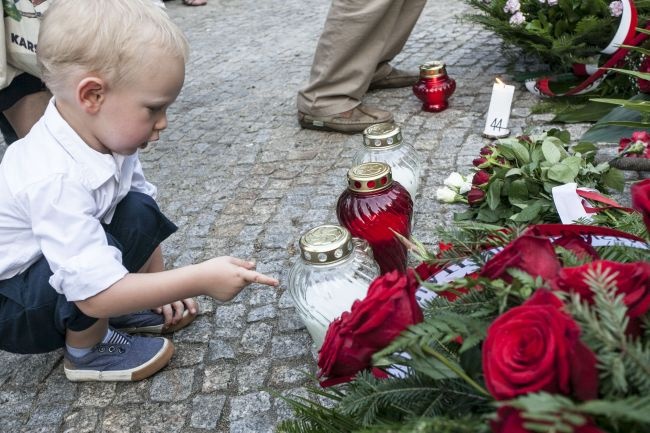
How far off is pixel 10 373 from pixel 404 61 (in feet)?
11.1

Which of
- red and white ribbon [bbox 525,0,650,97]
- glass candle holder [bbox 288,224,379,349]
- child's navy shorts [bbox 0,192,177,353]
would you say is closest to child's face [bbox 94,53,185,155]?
child's navy shorts [bbox 0,192,177,353]

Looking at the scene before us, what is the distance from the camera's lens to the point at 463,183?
9.15 feet

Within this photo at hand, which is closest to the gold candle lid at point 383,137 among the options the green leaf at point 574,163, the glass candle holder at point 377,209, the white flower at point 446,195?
the glass candle holder at point 377,209

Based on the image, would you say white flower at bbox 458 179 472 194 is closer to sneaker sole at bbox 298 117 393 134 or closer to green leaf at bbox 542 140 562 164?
green leaf at bbox 542 140 562 164

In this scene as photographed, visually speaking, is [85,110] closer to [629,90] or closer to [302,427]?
[302,427]

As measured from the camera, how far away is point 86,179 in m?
1.83

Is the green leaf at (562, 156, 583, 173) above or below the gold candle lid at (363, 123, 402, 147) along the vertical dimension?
below

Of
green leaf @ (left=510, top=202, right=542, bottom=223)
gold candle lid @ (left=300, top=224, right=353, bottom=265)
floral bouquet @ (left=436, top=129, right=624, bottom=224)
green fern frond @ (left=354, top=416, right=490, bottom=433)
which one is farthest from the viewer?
floral bouquet @ (left=436, top=129, right=624, bottom=224)

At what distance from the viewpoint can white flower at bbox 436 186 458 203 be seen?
2.76 m

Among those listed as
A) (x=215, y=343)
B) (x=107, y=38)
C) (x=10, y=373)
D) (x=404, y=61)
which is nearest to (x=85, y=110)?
(x=107, y=38)

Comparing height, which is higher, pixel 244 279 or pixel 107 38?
pixel 107 38

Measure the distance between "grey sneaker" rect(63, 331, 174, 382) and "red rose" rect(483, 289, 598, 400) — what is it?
1610 millimetres

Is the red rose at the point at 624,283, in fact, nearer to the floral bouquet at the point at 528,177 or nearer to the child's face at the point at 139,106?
the child's face at the point at 139,106

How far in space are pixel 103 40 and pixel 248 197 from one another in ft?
5.08
